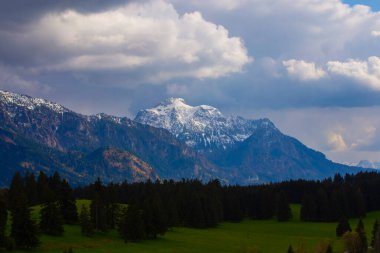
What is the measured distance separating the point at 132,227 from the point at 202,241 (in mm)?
19621

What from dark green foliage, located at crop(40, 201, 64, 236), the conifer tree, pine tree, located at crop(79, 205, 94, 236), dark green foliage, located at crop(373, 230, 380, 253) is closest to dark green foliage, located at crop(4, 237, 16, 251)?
dark green foliage, located at crop(40, 201, 64, 236)

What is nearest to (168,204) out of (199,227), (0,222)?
(199,227)

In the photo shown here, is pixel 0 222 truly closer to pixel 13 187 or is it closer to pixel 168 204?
pixel 13 187

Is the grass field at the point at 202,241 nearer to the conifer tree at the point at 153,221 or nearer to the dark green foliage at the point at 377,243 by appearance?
the conifer tree at the point at 153,221

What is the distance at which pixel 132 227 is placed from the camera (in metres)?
134

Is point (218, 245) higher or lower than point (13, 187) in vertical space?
lower

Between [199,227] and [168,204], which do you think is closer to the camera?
[168,204]

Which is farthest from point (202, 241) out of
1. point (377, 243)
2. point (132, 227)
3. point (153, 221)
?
point (377, 243)

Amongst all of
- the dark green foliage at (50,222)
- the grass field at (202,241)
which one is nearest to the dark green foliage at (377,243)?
the grass field at (202,241)

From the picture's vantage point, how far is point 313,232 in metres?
183

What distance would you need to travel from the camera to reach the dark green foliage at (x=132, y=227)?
5246 inches

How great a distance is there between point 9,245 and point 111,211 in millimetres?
49482

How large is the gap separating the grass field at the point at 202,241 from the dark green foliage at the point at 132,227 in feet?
A: 7.10

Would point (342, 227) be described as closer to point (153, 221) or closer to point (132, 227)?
point (153, 221)
